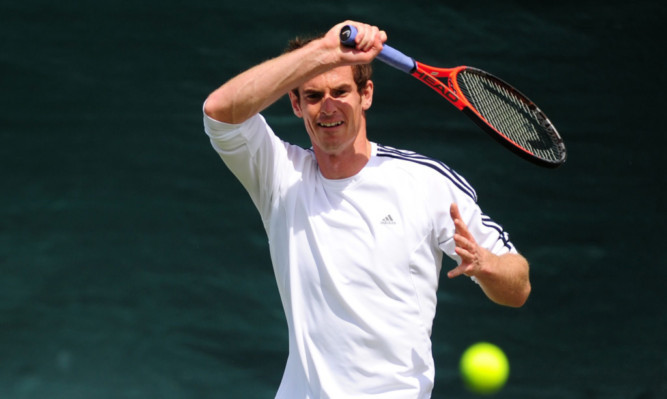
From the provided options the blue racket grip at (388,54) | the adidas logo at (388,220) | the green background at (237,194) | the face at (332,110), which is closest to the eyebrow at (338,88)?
the face at (332,110)

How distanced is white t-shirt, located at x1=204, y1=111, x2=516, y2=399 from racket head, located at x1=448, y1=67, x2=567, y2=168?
0.41 metres

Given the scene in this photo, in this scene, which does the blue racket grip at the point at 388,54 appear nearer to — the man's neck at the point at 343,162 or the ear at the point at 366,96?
the ear at the point at 366,96

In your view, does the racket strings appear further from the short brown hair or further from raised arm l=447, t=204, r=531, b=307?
raised arm l=447, t=204, r=531, b=307

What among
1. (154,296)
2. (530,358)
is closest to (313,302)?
(154,296)

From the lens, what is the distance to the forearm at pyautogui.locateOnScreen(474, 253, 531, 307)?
2965 millimetres

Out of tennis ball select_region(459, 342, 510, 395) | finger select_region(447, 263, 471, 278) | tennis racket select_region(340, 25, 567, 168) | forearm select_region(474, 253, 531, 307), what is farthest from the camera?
tennis ball select_region(459, 342, 510, 395)

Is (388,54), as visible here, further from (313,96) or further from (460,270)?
(460,270)

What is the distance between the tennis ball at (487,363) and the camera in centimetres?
501

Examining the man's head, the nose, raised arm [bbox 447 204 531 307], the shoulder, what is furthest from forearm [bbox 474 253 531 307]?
the nose

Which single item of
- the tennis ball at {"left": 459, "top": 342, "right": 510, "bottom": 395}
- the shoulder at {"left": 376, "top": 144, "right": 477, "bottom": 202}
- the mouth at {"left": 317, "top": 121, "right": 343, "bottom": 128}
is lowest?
the tennis ball at {"left": 459, "top": 342, "right": 510, "bottom": 395}

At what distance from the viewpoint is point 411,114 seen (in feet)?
16.3

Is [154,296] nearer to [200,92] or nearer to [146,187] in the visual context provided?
[146,187]

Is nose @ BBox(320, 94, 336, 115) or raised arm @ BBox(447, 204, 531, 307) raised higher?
nose @ BBox(320, 94, 336, 115)

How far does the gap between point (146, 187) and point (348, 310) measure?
209 centimetres
